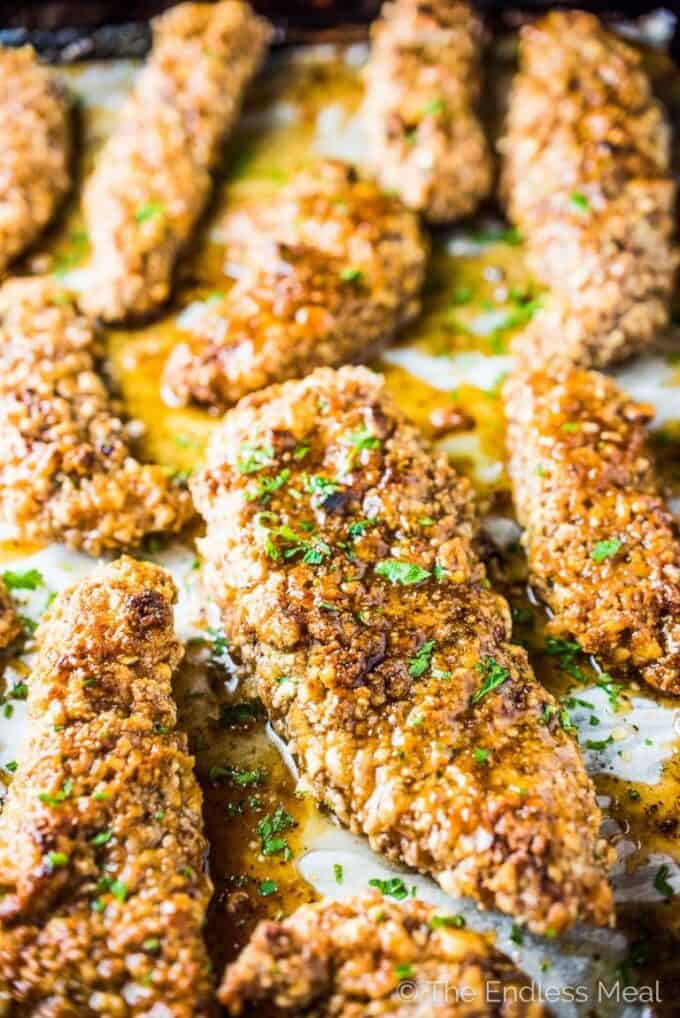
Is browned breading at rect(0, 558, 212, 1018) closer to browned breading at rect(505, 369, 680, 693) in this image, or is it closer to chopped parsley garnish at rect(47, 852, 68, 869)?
chopped parsley garnish at rect(47, 852, 68, 869)

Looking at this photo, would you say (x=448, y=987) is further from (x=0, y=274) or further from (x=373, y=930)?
(x=0, y=274)

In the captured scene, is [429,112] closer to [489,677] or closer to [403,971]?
[489,677]

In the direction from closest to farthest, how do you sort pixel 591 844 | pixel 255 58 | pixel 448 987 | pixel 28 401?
pixel 448 987 < pixel 591 844 < pixel 28 401 < pixel 255 58

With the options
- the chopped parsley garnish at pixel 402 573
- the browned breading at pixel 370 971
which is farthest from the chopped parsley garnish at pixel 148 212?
the browned breading at pixel 370 971

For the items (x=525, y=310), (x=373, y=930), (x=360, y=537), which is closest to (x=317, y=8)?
(x=525, y=310)

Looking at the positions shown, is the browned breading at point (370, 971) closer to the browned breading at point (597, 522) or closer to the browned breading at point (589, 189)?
the browned breading at point (597, 522)

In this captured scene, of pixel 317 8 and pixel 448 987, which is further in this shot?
pixel 317 8

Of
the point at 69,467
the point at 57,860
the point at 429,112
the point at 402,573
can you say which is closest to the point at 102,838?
the point at 57,860
